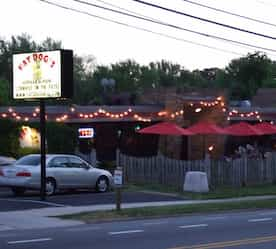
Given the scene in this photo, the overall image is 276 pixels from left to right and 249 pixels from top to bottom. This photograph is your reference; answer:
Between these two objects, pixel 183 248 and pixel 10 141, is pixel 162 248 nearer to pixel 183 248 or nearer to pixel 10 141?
pixel 183 248

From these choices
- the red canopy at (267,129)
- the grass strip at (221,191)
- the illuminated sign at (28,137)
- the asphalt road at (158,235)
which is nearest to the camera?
the asphalt road at (158,235)

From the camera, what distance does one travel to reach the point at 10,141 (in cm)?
3247

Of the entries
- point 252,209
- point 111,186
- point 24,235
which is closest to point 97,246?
point 24,235

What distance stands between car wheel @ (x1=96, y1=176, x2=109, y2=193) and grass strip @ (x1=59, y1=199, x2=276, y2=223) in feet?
17.4

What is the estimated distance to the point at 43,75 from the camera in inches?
976

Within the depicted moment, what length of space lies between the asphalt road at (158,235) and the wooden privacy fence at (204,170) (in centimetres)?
1003

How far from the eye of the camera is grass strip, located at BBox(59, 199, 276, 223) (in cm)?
2002

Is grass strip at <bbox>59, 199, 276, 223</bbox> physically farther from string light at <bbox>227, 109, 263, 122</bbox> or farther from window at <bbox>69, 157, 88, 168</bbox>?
string light at <bbox>227, 109, 263, 122</bbox>

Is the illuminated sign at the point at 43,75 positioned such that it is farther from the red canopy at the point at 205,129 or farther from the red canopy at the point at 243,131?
the red canopy at the point at 243,131

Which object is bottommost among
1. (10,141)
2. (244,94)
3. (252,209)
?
(252,209)

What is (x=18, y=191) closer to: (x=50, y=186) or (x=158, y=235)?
(x=50, y=186)

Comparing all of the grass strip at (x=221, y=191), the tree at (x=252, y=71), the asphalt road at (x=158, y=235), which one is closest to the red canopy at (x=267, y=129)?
the grass strip at (x=221, y=191)

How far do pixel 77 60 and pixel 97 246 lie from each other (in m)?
68.9

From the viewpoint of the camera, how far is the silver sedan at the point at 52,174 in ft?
84.3
